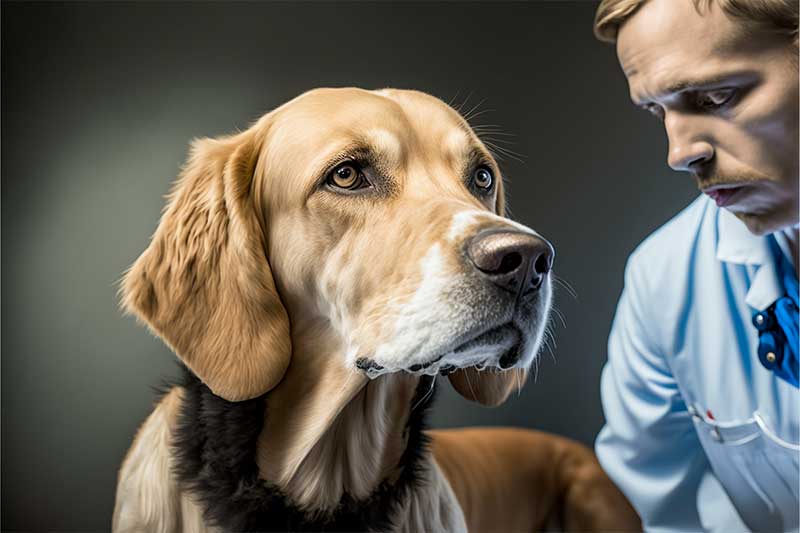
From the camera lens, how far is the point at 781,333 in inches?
45.6

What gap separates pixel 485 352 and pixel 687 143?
477mm

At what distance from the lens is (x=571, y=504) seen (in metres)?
1.37

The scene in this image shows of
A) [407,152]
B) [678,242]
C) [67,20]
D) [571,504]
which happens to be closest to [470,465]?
[571,504]

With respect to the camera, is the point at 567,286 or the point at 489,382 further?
the point at 567,286

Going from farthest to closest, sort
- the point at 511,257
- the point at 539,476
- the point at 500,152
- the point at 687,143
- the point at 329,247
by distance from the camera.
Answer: the point at 539,476, the point at 500,152, the point at 687,143, the point at 329,247, the point at 511,257

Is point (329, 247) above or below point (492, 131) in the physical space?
below

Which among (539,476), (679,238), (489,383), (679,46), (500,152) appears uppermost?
(679,46)

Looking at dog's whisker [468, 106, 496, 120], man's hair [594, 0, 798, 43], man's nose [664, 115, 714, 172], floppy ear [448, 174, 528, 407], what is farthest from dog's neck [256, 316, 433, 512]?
man's hair [594, 0, 798, 43]

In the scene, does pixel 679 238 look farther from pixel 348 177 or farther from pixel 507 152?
pixel 348 177

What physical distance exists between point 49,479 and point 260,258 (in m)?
0.47

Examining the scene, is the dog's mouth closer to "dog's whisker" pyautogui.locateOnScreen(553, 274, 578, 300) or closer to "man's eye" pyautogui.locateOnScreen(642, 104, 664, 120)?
"dog's whisker" pyautogui.locateOnScreen(553, 274, 578, 300)

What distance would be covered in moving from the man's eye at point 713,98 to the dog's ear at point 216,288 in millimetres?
664

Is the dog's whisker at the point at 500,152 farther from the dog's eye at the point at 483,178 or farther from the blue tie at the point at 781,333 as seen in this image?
the blue tie at the point at 781,333

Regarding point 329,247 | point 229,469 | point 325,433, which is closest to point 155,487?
point 229,469
